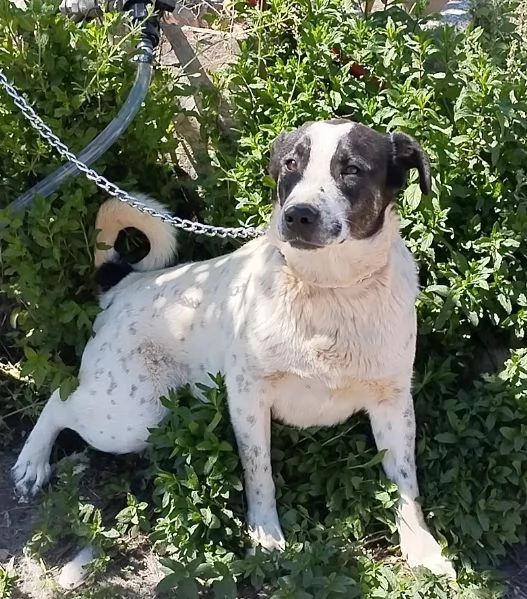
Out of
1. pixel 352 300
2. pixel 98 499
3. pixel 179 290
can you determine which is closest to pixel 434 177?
pixel 352 300

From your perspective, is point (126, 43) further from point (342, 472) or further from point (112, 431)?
point (342, 472)

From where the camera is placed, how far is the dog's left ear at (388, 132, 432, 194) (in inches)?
109

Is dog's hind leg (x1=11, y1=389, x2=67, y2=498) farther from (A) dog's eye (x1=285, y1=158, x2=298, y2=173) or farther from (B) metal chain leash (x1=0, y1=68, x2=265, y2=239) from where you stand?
(A) dog's eye (x1=285, y1=158, x2=298, y2=173)

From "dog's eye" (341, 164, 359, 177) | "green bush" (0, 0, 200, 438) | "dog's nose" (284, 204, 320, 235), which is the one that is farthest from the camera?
"green bush" (0, 0, 200, 438)

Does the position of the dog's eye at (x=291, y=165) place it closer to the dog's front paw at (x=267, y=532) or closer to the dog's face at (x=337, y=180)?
the dog's face at (x=337, y=180)

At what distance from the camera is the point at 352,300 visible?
2.82 metres

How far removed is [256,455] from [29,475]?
992 millimetres

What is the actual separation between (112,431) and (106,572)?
542 millimetres

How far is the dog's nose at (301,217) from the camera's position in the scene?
2479 millimetres

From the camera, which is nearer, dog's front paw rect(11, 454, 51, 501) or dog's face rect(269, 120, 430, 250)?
dog's face rect(269, 120, 430, 250)

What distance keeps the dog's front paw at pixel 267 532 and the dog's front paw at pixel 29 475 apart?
0.90 metres

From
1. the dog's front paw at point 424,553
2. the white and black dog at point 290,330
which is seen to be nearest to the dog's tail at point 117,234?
the white and black dog at point 290,330

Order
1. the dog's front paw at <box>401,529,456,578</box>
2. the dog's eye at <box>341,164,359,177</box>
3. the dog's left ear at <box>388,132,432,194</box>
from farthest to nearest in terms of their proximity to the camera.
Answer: the dog's front paw at <box>401,529,456,578</box> → the dog's left ear at <box>388,132,432,194</box> → the dog's eye at <box>341,164,359,177</box>

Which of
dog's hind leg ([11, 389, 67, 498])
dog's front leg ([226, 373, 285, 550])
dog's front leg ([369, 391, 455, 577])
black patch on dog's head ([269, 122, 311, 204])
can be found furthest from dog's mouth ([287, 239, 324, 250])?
dog's hind leg ([11, 389, 67, 498])
